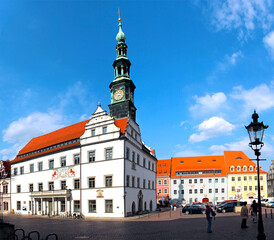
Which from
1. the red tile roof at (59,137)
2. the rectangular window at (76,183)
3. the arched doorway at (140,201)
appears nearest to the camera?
the rectangular window at (76,183)

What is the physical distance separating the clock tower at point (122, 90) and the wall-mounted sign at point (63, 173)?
12.5 metres

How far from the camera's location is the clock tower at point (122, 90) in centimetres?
4844

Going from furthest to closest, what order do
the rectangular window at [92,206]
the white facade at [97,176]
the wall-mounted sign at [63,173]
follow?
the wall-mounted sign at [63,173] → the rectangular window at [92,206] → the white facade at [97,176]

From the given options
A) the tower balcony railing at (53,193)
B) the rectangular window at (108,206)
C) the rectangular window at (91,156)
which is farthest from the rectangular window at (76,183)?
the rectangular window at (108,206)

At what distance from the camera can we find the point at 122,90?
161 ft

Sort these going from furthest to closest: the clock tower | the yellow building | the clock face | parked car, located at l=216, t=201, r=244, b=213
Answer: the yellow building
the clock face
the clock tower
parked car, located at l=216, t=201, r=244, b=213

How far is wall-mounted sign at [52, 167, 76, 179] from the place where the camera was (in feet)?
141

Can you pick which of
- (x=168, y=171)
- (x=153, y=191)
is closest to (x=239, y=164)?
(x=168, y=171)

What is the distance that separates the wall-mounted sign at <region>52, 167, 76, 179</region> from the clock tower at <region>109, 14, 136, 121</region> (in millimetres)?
12529

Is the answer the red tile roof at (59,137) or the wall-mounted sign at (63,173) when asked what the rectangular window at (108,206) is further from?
the red tile roof at (59,137)

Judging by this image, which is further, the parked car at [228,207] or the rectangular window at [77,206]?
the parked car at [228,207]

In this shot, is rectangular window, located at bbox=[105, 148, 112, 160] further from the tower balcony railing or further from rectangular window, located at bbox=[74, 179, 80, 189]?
the tower balcony railing

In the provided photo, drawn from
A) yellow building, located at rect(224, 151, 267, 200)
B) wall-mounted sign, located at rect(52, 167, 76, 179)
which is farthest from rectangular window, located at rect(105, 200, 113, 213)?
yellow building, located at rect(224, 151, 267, 200)

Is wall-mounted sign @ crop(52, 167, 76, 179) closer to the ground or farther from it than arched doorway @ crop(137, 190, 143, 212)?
farther from it
